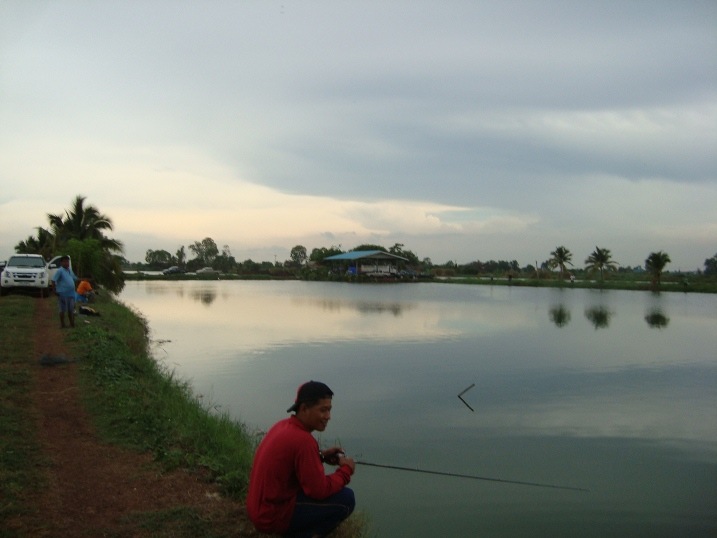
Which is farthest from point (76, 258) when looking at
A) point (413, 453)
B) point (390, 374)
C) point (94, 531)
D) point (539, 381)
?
point (94, 531)

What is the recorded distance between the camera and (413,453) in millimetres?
8891

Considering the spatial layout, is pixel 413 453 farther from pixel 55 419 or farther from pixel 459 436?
pixel 55 419

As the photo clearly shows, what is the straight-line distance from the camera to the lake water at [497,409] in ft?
23.7

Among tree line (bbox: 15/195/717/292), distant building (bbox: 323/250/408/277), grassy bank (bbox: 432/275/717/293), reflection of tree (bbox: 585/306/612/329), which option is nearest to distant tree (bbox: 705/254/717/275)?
tree line (bbox: 15/195/717/292)

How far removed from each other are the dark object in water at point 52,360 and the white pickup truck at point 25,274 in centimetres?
1325

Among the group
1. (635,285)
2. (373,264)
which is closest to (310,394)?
(635,285)

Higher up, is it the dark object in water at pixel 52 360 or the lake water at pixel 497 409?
the dark object in water at pixel 52 360

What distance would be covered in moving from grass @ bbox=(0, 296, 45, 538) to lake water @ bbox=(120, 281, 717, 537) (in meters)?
3.37

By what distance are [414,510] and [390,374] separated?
7665 mm

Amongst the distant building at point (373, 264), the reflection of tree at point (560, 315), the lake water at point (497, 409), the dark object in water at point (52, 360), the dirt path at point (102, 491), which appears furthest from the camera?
the distant building at point (373, 264)

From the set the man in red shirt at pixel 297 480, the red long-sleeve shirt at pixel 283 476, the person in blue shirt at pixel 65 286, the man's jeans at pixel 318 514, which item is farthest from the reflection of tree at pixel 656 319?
the red long-sleeve shirt at pixel 283 476

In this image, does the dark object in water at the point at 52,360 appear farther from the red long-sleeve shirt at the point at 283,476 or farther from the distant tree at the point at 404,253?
the distant tree at the point at 404,253

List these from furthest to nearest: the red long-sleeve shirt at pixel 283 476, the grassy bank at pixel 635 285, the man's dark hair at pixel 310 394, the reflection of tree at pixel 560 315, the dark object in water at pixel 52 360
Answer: the grassy bank at pixel 635 285 → the reflection of tree at pixel 560 315 → the dark object in water at pixel 52 360 → the man's dark hair at pixel 310 394 → the red long-sleeve shirt at pixel 283 476

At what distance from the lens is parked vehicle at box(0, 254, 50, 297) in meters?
22.4
